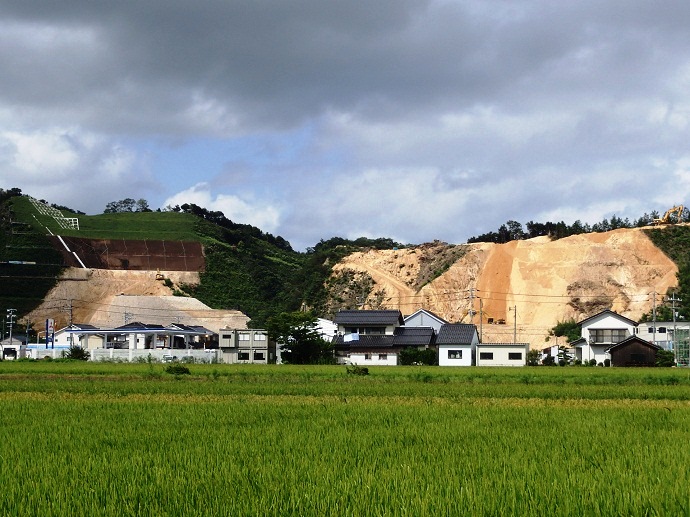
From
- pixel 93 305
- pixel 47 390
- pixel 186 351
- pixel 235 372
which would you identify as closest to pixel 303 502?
pixel 47 390

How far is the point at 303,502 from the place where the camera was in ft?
23.4

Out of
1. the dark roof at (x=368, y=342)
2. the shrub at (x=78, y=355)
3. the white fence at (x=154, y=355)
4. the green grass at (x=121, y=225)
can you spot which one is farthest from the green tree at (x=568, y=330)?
the green grass at (x=121, y=225)

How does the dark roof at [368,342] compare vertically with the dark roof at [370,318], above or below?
below

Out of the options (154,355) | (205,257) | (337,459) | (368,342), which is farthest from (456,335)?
(205,257)

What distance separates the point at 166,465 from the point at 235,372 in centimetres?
3158

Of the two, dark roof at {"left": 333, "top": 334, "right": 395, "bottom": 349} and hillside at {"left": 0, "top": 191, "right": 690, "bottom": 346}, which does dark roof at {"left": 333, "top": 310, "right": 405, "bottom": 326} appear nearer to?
dark roof at {"left": 333, "top": 334, "right": 395, "bottom": 349}

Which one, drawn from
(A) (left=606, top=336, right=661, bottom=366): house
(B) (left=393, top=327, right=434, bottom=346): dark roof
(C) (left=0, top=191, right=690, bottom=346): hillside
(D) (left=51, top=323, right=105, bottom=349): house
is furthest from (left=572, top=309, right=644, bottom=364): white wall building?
(D) (left=51, top=323, right=105, bottom=349): house

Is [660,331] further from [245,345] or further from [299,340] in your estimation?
[245,345]

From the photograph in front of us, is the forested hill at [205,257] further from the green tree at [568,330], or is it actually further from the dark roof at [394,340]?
the green tree at [568,330]

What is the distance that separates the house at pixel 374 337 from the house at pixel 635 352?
1566cm

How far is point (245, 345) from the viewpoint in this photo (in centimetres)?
6738

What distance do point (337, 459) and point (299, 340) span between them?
A: 51.9 m

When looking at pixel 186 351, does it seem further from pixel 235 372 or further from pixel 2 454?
pixel 2 454

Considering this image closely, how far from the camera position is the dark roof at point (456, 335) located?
6350 cm
